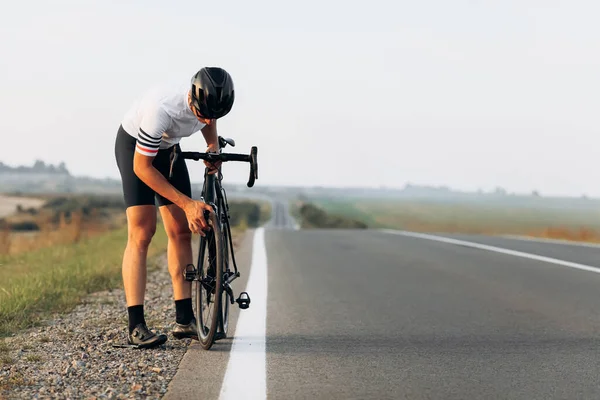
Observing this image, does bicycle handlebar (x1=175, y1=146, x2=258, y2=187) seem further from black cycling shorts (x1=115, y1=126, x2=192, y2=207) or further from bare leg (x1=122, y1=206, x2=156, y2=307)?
bare leg (x1=122, y1=206, x2=156, y2=307)

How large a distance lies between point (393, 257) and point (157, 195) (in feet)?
25.1

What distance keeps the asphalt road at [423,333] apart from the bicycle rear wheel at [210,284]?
16 cm

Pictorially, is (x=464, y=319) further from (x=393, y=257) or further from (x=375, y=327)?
(x=393, y=257)

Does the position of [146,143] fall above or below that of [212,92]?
below

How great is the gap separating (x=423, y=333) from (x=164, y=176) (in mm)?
2369

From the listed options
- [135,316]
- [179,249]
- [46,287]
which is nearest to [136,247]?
[179,249]

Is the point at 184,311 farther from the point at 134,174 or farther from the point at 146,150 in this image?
the point at 146,150

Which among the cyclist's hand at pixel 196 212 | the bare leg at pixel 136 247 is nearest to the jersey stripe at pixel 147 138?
the cyclist's hand at pixel 196 212

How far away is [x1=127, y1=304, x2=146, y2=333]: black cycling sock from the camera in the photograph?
5492 mm

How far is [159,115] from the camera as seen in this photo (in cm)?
512

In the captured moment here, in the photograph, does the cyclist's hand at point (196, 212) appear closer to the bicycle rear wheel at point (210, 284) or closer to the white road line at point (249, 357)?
the bicycle rear wheel at point (210, 284)

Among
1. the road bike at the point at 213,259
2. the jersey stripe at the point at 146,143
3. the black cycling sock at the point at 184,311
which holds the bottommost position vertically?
the black cycling sock at the point at 184,311

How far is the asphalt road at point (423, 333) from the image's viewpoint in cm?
455

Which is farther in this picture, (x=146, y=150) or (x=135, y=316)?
(x=135, y=316)
